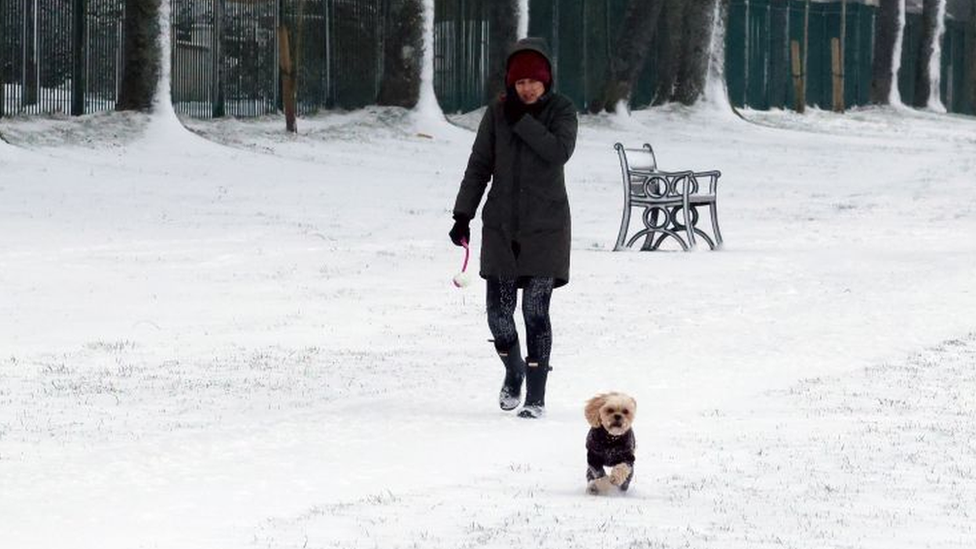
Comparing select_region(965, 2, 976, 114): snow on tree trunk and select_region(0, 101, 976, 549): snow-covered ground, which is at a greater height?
select_region(965, 2, 976, 114): snow on tree trunk

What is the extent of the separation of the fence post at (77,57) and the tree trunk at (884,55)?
1011 inches

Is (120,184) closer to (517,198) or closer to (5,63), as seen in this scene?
(5,63)

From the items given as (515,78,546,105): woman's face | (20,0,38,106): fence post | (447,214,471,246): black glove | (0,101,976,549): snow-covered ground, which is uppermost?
(20,0,38,106): fence post

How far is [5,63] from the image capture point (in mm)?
26312

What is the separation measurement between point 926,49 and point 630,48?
1646 cm

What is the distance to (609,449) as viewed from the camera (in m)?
7.28

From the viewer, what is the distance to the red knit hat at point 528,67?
9.00 m

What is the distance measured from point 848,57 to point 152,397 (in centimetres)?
4693

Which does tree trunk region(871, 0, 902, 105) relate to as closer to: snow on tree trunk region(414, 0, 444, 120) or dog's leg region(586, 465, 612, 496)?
snow on tree trunk region(414, 0, 444, 120)

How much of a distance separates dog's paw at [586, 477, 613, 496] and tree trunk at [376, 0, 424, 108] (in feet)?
79.4

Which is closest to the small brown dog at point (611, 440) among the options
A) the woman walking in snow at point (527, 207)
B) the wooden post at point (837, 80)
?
the woman walking in snow at point (527, 207)

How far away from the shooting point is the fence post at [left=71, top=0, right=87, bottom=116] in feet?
89.4

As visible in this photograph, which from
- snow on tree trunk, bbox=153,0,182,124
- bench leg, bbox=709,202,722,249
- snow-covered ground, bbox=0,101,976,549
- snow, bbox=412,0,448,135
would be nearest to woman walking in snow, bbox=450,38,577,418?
snow-covered ground, bbox=0,101,976,549

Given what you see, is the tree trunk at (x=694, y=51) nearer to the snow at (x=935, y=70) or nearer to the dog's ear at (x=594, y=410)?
the snow at (x=935, y=70)
